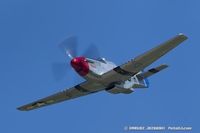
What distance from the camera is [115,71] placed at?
166 ft

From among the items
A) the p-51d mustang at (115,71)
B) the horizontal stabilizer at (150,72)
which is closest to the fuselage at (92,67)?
the p-51d mustang at (115,71)

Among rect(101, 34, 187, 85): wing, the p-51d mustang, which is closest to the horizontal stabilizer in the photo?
the p-51d mustang

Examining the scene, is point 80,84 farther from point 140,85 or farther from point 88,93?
point 140,85

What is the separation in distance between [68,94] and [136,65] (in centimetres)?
932

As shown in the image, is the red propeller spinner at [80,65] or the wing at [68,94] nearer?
the red propeller spinner at [80,65]

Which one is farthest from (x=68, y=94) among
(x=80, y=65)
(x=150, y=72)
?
(x=150, y=72)

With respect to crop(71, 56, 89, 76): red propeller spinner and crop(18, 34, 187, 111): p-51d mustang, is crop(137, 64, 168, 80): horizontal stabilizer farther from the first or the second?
crop(71, 56, 89, 76): red propeller spinner

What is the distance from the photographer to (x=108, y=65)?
52.2 m

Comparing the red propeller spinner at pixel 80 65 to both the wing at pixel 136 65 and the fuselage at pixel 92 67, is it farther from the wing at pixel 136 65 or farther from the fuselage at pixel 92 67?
the wing at pixel 136 65

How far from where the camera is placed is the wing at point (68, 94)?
2110 inches

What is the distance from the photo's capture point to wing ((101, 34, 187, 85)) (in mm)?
47625

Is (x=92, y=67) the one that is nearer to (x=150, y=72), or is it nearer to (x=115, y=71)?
(x=115, y=71)

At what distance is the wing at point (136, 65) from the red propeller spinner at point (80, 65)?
1723 mm

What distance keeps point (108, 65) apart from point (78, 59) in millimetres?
3563
